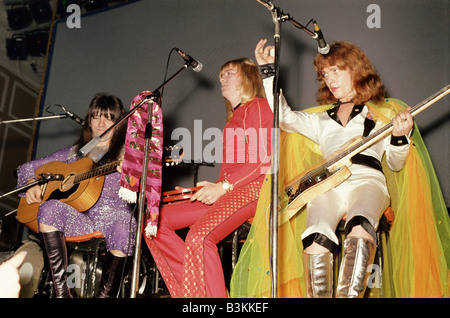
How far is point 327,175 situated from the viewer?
2617 mm

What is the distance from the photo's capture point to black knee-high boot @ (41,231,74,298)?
3.01 metres

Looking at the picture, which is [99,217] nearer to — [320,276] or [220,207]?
[220,207]

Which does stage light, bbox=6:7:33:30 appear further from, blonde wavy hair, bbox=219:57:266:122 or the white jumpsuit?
the white jumpsuit

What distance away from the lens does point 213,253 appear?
2652mm

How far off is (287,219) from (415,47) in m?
1.93

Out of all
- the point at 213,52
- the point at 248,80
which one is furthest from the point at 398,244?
the point at 213,52

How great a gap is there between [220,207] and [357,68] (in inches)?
47.0

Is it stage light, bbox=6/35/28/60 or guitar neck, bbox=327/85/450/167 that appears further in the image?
stage light, bbox=6/35/28/60

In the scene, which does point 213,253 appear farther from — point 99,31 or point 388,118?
point 99,31

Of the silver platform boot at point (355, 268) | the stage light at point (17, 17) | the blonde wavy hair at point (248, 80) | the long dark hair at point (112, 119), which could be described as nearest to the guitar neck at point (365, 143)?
the silver platform boot at point (355, 268)

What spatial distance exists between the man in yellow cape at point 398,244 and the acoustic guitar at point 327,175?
A: 0.26 feet

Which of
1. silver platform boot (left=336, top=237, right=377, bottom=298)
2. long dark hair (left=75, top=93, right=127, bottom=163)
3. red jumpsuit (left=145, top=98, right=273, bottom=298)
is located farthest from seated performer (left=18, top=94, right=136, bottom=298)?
silver platform boot (left=336, top=237, right=377, bottom=298)

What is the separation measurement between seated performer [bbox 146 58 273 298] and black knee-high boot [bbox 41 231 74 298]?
2.02 feet
